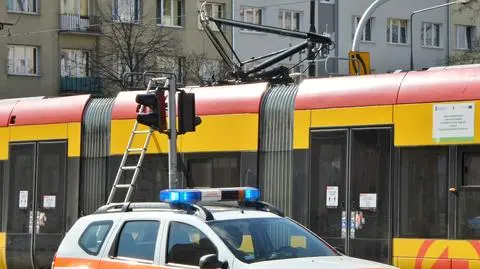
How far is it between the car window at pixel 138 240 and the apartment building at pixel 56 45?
108ft

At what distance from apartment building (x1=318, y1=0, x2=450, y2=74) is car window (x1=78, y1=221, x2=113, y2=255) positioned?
40.5 meters

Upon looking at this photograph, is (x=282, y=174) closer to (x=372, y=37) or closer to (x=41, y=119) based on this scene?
(x=41, y=119)

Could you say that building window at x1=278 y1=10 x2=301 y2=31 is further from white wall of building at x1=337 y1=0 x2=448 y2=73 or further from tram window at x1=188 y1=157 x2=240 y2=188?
tram window at x1=188 y1=157 x2=240 y2=188

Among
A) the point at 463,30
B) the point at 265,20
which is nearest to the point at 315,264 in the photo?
the point at 265,20

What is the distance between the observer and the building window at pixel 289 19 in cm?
4934

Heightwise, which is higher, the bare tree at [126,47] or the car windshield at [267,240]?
the bare tree at [126,47]

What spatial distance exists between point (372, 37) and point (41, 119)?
39.3 meters

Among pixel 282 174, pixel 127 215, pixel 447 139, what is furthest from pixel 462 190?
pixel 127 215

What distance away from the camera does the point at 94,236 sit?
30.0ft

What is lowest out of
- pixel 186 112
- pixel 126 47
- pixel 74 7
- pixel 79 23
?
pixel 186 112

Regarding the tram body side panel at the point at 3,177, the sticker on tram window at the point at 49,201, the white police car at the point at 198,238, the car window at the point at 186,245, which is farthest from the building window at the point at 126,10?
the car window at the point at 186,245

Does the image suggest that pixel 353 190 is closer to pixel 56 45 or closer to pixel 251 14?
pixel 56 45

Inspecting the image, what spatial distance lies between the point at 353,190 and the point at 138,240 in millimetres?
3792

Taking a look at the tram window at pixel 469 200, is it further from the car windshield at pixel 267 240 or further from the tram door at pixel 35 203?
the tram door at pixel 35 203
